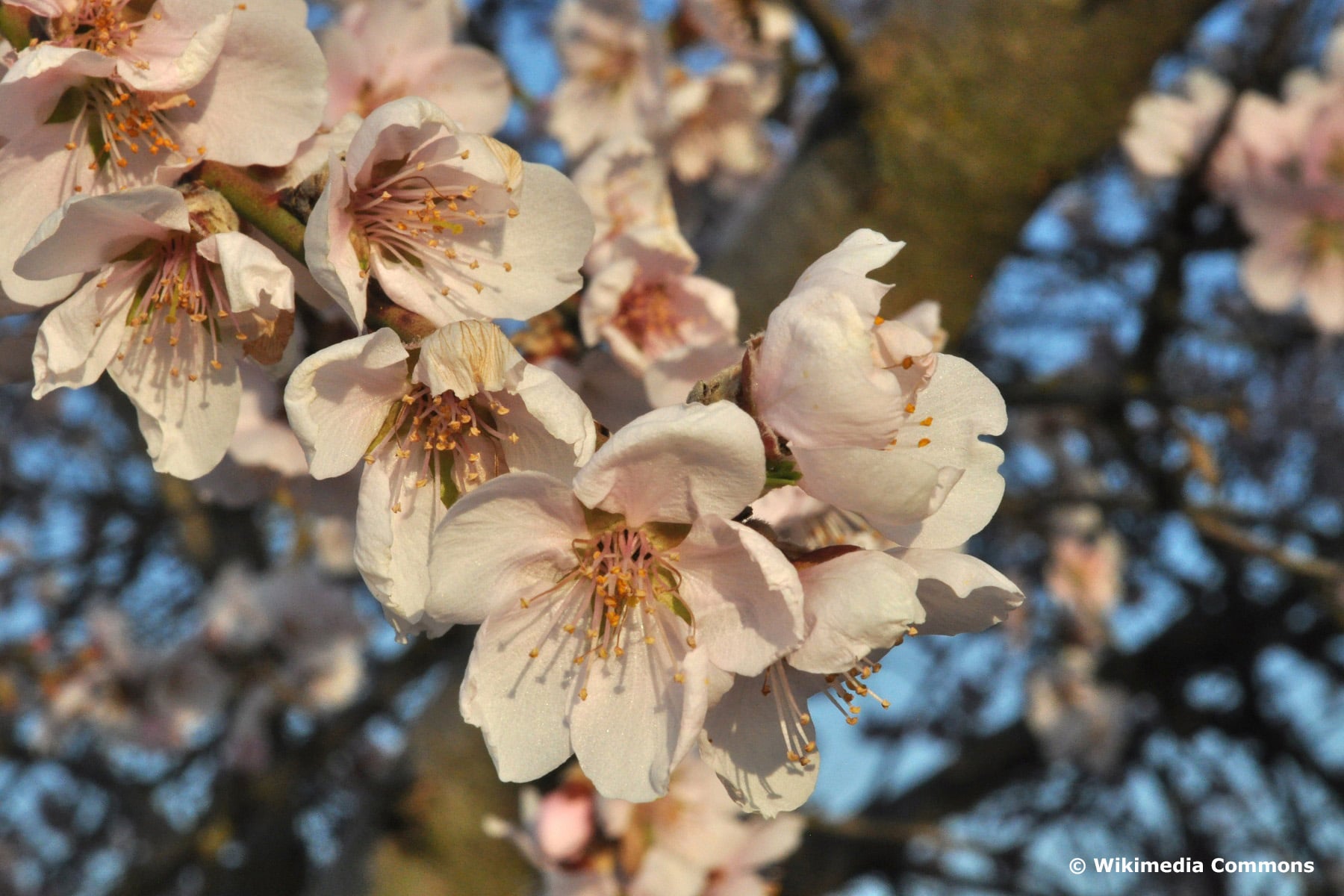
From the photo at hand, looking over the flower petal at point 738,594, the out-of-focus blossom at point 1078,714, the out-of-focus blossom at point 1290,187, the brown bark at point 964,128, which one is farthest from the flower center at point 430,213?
the out-of-focus blossom at point 1078,714

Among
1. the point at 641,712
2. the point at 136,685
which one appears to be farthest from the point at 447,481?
the point at 136,685

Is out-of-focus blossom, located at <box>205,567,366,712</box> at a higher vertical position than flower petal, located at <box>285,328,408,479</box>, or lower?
lower

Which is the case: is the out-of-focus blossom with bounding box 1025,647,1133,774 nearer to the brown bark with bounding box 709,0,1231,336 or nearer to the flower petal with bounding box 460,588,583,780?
the brown bark with bounding box 709,0,1231,336

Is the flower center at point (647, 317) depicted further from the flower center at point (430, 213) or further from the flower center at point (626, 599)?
the flower center at point (626, 599)

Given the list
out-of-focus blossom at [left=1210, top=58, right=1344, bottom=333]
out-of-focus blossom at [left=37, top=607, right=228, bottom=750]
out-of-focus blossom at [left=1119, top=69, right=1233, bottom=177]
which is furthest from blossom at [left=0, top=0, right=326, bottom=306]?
out-of-focus blossom at [left=37, top=607, right=228, bottom=750]

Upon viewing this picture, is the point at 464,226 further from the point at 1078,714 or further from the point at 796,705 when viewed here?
the point at 1078,714

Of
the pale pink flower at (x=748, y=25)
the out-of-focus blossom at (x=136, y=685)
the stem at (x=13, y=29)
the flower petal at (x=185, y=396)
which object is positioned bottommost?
the out-of-focus blossom at (x=136, y=685)

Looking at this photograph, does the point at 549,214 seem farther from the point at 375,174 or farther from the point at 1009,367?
the point at 1009,367
